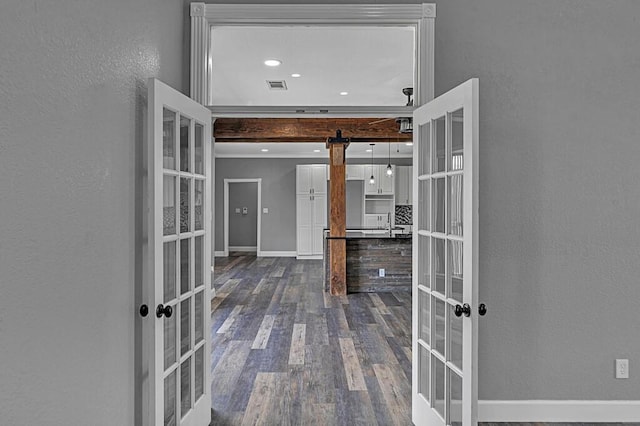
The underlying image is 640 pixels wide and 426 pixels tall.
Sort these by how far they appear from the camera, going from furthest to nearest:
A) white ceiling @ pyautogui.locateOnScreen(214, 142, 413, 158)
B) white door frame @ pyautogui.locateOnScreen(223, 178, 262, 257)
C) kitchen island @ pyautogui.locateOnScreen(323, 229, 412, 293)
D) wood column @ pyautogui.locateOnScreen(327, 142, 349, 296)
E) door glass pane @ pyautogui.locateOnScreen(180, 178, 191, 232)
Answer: white door frame @ pyautogui.locateOnScreen(223, 178, 262, 257), white ceiling @ pyautogui.locateOnScreen(214, 142, 413, 158), kitchen island @ pyautogui.locateOnScreen(323, 229, 412, 293), wood column @ pyautogui.locateOnScreen(327, 142, 349, 296), door glass pane @ pyautogui.locateOnScreen(180, 178, 191, 232)

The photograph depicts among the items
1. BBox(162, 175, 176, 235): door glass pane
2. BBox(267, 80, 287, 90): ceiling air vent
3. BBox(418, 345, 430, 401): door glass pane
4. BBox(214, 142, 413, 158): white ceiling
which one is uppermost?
BBox(214, 142, 413, 158): white ceiling

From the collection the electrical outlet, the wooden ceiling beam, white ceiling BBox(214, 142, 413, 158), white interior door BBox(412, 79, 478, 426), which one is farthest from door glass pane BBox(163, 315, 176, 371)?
white ceiling BBox(214, 142, 413, 158)

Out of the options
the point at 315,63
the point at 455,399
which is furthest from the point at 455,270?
the point at 315,63

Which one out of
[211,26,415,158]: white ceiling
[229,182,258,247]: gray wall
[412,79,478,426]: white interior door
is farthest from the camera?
[229,182,258,247]: gray wall

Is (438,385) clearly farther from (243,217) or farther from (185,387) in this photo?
(243,217)

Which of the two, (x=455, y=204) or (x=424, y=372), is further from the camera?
(x=424, y=372)

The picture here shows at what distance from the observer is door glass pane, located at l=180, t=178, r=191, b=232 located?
2559mm

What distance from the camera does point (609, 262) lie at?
9.72ft

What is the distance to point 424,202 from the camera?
2875 millimetres

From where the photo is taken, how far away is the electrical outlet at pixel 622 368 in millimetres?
2973

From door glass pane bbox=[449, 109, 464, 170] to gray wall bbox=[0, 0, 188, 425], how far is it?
1.51 m

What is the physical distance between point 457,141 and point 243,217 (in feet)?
37.5

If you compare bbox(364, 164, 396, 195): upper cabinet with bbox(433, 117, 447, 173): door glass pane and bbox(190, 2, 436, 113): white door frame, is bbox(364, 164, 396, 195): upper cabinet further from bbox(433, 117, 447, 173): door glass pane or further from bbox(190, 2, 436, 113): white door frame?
bbox(433, 117, 447, 173): door glass pane

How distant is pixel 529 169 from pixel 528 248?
1.52ft
